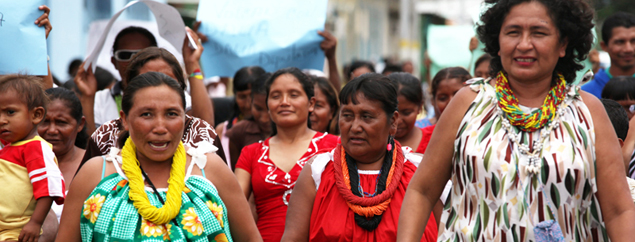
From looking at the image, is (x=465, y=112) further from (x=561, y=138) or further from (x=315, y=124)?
(x=315, y=124)

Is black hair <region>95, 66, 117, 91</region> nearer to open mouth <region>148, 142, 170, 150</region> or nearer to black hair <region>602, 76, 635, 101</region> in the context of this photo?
open mouth <region>148, 142, 170, 150</region>

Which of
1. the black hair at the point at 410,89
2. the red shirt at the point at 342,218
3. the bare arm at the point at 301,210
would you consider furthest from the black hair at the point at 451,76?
the bare arm at the point at 301,210

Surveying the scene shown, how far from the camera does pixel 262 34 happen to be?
21.3 feet

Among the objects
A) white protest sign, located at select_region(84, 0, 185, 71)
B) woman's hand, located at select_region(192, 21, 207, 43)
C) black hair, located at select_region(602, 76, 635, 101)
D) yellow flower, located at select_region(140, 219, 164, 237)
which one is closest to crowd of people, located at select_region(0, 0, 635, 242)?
yellow flower, located at select_region(140, 219, 164, 237)

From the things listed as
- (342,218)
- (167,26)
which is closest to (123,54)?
(167,26)

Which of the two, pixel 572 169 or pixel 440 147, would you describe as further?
pixel 440 147

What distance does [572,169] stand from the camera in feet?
8.60

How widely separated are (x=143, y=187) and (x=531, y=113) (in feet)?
5.68

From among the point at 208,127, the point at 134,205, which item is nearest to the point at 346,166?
the point at 208,127

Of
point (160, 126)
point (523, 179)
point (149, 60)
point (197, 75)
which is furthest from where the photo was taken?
point (197, 75)

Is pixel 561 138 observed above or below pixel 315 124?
above

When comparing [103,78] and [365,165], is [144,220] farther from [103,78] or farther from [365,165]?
[103,78]

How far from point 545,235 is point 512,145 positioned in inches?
14.4

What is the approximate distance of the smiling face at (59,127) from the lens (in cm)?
468
